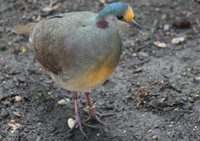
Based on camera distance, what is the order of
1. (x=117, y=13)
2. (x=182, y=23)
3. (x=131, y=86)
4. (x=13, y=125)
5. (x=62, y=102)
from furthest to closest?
(x=182, y=23) < (x=131, y=86) < (x=62, y=102) < (x=13, y=125) < (x=117, y=13)

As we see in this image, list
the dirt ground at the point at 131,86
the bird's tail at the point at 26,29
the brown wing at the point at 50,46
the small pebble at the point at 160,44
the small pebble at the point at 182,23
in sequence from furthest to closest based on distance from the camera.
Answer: the small pebble at the point at 182,23 → the small pebble at the point at 160,44 → the bird's tail at the point at 26,29 → the dirt ground at the point at 131,86 → the brown wing at the point at 50,46

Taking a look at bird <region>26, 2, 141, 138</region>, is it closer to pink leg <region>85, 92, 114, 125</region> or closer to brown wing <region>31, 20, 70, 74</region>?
brown wing <region>31, 20, 70, 74</region>

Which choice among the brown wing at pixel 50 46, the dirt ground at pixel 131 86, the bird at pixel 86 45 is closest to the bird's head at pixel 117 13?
the bird at pixel 86 45

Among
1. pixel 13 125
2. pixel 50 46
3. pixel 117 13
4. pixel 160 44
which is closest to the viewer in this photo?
pixel 117 13

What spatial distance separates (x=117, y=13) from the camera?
3.71 meters

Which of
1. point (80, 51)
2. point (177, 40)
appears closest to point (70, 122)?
point (80, 51)

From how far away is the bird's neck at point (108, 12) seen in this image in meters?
3.70

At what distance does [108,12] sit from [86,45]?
0.92 feet

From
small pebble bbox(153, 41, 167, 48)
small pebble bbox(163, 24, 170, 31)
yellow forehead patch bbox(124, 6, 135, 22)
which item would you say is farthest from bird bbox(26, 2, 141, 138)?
small pebble bbox(163, 24, 170, 31)

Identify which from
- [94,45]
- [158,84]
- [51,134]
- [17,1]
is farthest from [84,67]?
[17,1]

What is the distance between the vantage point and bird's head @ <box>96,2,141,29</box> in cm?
370

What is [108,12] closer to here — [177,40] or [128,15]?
[128,15]

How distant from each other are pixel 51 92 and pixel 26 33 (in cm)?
59

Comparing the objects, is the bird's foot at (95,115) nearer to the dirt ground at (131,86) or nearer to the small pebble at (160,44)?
the dirt ground at (131,86)
